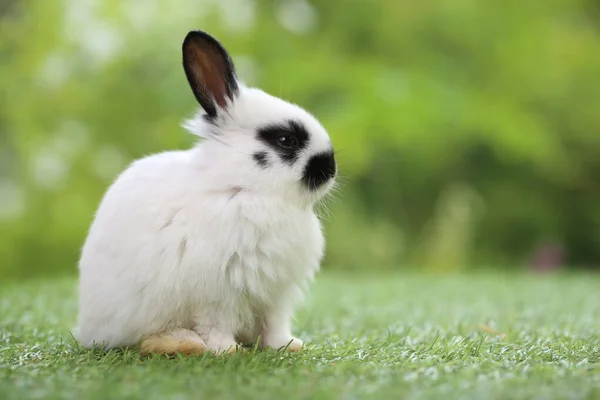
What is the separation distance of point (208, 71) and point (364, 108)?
322cm

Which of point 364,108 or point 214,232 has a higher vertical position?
point 364,108

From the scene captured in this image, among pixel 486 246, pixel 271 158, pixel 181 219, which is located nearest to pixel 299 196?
pixel 271 158

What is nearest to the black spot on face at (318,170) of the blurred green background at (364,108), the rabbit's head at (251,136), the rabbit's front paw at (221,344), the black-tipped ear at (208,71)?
the rabbit's head at (251,136)

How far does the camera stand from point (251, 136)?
1714 mm

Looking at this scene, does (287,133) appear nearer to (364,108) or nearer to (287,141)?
(287,141)

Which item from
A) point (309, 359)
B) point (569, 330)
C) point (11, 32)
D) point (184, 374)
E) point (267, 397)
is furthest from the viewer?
point (11, 32)

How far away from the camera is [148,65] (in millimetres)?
5180

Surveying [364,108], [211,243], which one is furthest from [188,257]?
[364,108]

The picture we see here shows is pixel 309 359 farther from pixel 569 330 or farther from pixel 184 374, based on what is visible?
pixel 569 330

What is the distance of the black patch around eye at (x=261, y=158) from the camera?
5.50 feet

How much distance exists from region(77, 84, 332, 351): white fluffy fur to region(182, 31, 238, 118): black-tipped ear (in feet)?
0.13

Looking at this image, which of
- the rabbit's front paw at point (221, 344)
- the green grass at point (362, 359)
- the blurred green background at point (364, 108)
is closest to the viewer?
the green grass at point (362, 359)

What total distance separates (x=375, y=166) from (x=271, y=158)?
4.07 metres

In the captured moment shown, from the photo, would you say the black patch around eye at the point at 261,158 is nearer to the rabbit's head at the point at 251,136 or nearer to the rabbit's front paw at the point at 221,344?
the rabbit's head at the point at 251,136
